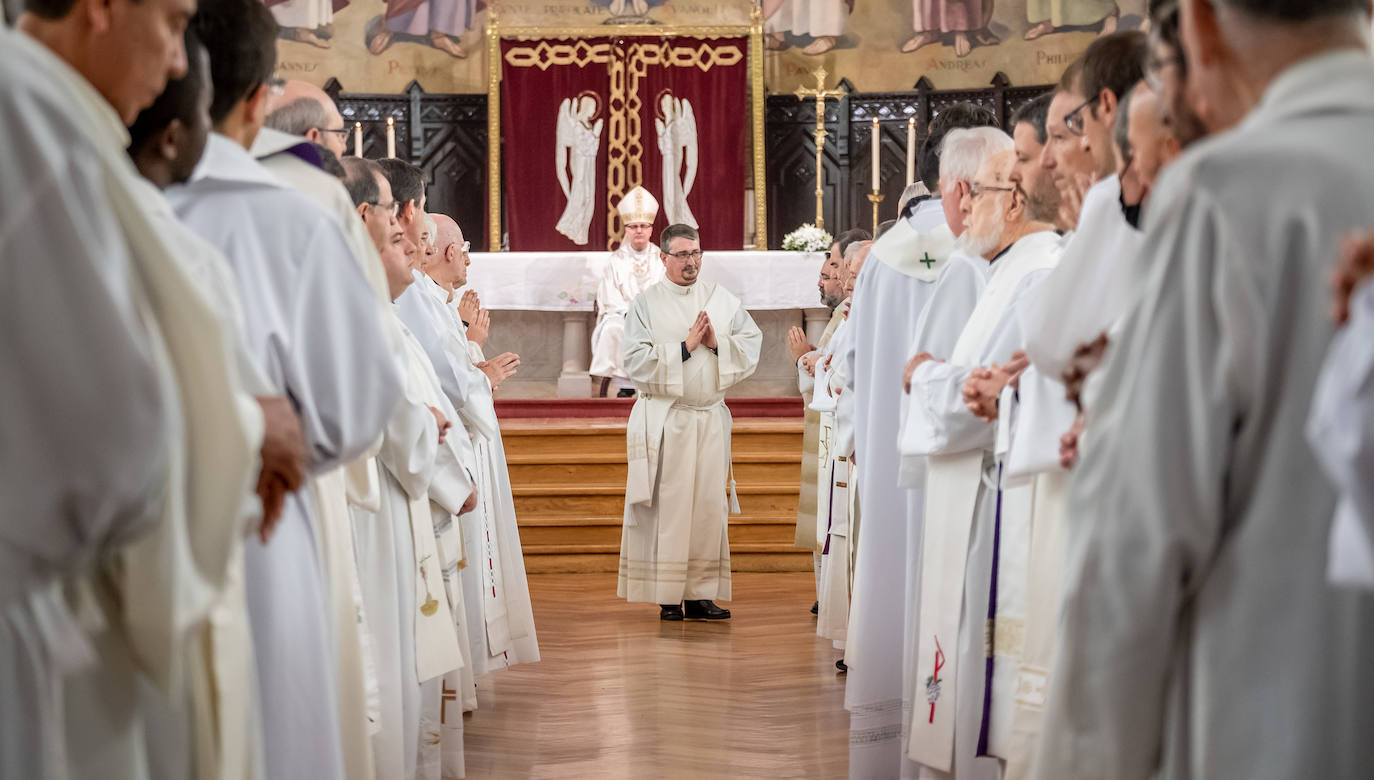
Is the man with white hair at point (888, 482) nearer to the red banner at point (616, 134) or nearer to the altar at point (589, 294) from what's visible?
the altar at point (589, 294)

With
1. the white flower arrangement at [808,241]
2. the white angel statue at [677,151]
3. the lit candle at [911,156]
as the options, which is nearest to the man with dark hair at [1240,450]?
the white flower arrangement at [808,241]

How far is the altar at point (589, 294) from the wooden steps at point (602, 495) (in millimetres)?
2823

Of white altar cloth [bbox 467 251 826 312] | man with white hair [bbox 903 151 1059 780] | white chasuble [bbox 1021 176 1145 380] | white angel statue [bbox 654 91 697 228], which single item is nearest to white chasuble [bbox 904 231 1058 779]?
man with white hair [bbox 903 151 1059 780]

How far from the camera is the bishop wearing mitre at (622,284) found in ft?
34.9

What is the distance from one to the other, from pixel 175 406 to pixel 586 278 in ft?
32.4

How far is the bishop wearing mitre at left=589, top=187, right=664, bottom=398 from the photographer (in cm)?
1064

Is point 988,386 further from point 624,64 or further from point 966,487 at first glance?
point 624,64

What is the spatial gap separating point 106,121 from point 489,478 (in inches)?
158

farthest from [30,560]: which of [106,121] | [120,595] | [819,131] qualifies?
[819,131]

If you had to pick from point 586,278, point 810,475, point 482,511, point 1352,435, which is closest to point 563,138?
point 586,278

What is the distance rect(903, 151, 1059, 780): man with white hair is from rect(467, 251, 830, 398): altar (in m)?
7.58

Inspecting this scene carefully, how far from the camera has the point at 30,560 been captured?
4.80 feet

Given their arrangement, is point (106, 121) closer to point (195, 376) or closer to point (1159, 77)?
point (195, 376)

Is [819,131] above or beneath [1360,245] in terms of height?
above
